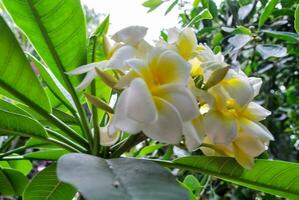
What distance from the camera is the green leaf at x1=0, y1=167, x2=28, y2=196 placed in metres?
0.85

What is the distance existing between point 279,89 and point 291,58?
204 millimetres

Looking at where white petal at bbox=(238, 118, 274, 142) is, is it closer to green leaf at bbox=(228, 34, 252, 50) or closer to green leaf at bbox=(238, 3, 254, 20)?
green leaf at bbox=(228, 34, 252, 50)

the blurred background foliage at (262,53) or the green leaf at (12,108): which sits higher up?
the green leaf at (12,108)

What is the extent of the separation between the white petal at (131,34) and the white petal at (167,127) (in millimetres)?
122

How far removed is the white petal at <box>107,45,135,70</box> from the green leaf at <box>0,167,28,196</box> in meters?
0.49

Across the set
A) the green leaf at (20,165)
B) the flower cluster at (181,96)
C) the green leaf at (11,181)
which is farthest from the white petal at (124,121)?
the green leaf at (20,165)

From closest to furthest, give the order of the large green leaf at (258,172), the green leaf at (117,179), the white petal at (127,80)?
the green leaf at (117,179), the white petal at (127,80), the large green leaf at (258,172)

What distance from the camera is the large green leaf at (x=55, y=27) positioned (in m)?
0.59

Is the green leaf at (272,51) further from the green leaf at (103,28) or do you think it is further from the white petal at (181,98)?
the white petal at (181,98)

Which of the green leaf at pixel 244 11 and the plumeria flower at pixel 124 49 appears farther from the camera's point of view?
the green leaf at pixel 244 11

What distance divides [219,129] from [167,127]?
94 mm

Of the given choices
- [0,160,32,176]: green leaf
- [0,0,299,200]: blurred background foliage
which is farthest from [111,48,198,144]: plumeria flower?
[0,160,32,176]: green leaf

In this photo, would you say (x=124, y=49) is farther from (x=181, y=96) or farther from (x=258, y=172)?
(x=258, y=172)

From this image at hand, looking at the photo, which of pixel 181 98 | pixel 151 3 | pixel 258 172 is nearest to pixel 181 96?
pixel 181 98
